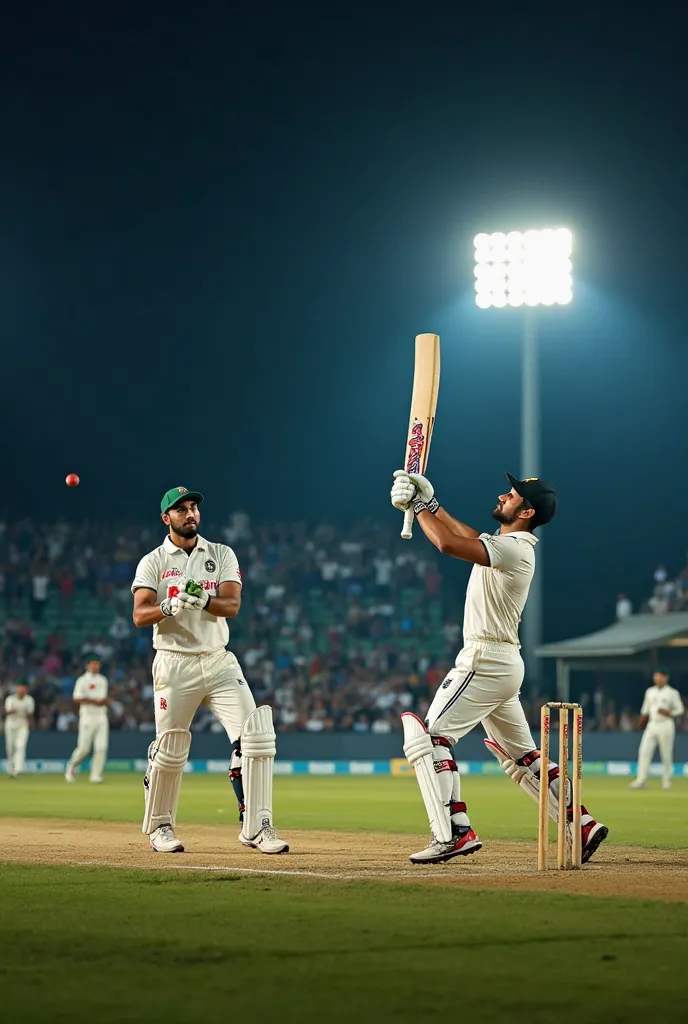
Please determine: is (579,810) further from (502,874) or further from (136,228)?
(136,228)

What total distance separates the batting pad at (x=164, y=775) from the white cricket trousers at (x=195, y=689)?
0.08 meters

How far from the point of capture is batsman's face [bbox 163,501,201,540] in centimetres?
1076

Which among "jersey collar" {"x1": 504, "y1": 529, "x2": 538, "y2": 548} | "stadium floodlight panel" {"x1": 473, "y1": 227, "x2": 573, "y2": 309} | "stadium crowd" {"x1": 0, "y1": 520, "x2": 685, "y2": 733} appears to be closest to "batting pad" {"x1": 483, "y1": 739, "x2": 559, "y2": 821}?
"jersey collar" {"x1": 504, "y1": 529, "x2": 538, "y2": 548}

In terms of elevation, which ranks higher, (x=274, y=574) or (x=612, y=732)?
(x=274, y=574)

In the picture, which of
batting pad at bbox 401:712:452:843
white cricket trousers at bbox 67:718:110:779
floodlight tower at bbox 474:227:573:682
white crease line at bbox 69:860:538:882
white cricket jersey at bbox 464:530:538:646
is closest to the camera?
white crease line at bbox 69:860:538:882

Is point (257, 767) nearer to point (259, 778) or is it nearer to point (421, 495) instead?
point (259, 778)

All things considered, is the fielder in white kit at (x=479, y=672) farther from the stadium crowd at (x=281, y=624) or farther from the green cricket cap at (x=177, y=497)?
the stadium crowd at (x=281, y=624)

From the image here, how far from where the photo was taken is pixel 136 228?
137ft

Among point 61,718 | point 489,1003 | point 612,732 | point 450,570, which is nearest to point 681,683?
point 612,732

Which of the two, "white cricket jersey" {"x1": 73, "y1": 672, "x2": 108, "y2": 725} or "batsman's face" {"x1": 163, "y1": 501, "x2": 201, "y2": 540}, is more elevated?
"batsman's face" {"x1": 163, "y1": 501, "x2": 201, "y2": 540}

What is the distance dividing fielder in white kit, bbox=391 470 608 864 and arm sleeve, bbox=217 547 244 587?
1591 mm

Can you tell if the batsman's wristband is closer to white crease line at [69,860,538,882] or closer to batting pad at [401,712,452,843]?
batting pad at [401,712,452,843]

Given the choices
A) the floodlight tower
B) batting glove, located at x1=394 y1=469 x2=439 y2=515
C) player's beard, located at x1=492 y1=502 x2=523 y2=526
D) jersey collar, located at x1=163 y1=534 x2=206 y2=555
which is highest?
the floodlight tower

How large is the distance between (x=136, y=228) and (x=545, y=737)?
34.3 metres
